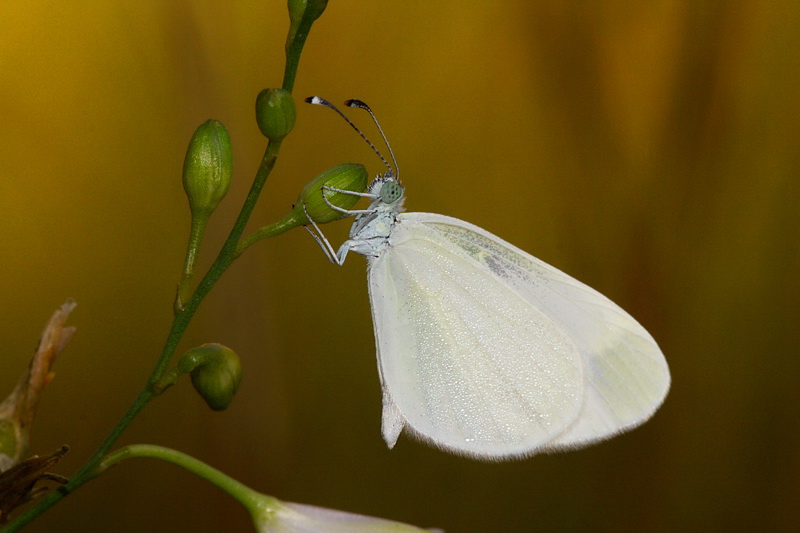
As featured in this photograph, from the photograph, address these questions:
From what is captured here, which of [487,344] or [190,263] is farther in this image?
[487,344]

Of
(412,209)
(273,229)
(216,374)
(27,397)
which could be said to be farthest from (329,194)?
(412,209)

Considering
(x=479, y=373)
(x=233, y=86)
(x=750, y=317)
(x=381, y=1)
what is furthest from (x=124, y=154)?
(x=750, y=317)

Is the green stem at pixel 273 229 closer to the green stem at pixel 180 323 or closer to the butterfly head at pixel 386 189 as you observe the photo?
the green stem at pixel 180 323

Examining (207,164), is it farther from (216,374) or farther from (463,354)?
(463,354)

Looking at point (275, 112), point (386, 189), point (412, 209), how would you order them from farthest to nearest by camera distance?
point (412, 209) → point (386, 189) → point (275, 112)

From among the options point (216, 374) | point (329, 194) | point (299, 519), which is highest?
point (329, 194)

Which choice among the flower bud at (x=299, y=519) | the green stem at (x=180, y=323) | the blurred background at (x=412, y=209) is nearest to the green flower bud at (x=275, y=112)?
the green stem at (x=180, y=323)
